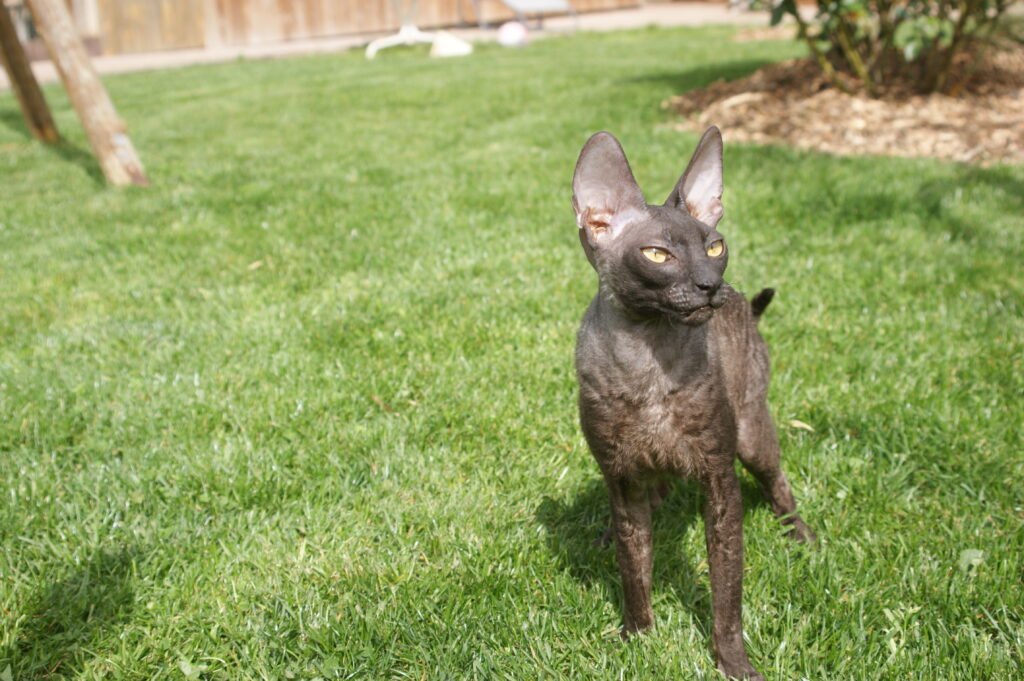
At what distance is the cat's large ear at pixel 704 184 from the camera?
221 cm

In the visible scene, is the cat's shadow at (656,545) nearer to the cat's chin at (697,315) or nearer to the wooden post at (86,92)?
the cat's chin at (697,315)

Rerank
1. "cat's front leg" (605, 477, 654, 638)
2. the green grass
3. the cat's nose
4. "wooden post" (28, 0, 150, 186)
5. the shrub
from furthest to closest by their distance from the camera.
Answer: the shrub < "wooden post" (28, 0, 150, 186) < the green grass < "cat's front leg" (605, 477, 654, 638) < the cat's nose

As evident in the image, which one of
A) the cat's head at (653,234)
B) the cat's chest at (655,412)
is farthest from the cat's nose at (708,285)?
the cat's chest at (655,412)

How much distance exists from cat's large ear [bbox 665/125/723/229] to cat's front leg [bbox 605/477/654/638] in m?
0.76

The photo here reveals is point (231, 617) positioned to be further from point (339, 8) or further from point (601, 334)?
point (339, 8)

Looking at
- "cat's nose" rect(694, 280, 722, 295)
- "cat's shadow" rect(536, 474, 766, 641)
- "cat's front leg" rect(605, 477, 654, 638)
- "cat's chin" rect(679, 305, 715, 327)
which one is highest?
"cat's nose" rect(694, 280, 722, 295)

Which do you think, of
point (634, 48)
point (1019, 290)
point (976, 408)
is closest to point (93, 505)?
point (976, 408)

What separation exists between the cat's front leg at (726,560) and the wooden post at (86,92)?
6.89m

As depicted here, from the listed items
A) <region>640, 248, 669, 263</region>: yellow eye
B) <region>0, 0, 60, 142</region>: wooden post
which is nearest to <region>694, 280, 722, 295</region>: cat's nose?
<region>640, 248, 669, 263</region>: yellow eye

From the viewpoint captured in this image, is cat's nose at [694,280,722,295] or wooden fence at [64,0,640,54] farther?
wooden fence at [64,0,640,54]

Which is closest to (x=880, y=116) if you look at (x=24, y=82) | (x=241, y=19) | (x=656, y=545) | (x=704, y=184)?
(x=656, y=545)

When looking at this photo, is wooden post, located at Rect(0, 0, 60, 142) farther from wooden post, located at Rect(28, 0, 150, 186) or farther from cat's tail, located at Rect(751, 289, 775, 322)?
cat's tail, located at Rect(751, 289, 775, 322)

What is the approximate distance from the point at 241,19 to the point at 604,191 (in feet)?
73.4

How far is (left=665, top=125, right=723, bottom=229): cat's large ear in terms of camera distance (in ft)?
7.26
